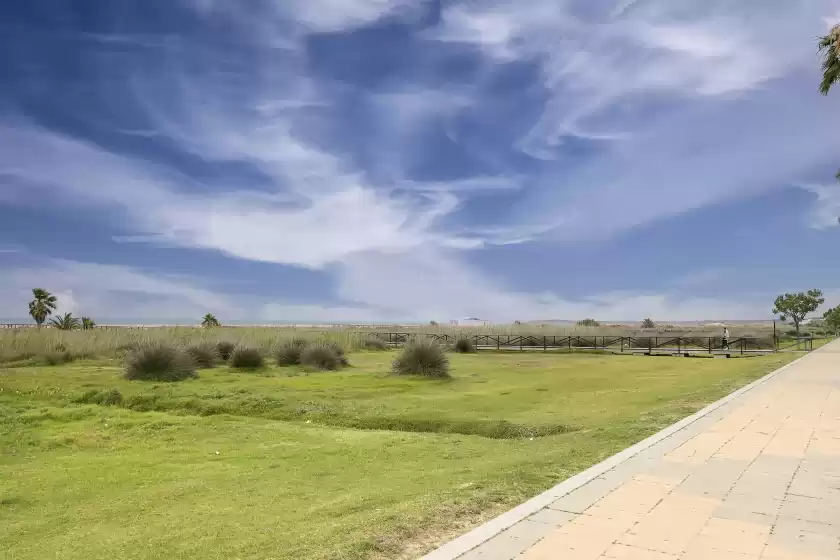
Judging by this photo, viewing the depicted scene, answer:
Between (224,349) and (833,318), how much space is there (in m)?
65.2

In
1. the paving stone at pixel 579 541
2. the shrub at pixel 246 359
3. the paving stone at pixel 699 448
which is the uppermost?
the shrub at pixel 246 359

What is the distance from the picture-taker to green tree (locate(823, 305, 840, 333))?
60572mm

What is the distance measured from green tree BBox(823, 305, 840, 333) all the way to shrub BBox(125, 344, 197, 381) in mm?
62493

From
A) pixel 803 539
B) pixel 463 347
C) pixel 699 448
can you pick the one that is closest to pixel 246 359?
pixel 463 347

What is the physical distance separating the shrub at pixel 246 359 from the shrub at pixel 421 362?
446 centimetres

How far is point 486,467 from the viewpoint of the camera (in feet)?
22.2

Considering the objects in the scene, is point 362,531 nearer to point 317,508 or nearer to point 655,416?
point 317,508

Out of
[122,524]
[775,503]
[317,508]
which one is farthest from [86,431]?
[775,503]

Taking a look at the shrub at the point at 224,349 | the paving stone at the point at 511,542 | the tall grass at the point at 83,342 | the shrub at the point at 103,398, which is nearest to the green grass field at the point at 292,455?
the shrub at the point at 103,398

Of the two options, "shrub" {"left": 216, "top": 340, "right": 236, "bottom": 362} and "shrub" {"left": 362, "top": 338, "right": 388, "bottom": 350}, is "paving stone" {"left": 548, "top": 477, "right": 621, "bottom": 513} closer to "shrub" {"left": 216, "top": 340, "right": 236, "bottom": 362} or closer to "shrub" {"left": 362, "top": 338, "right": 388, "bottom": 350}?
"shrub" {"left": 216, "top": 340, "right": 236, "bottom": 362}

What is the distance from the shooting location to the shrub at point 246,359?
61.3ft

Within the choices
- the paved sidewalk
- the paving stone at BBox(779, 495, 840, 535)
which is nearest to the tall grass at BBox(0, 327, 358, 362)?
the paved sidewalk

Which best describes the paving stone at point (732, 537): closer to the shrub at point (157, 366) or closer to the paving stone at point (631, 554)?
the paving stone at point (631, 554)

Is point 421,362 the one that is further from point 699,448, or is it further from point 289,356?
point 699,448
